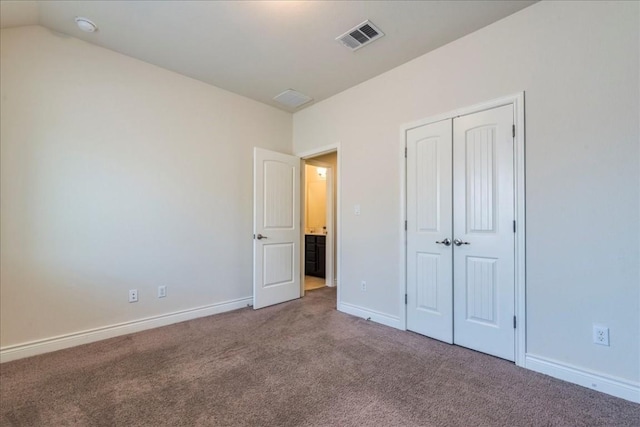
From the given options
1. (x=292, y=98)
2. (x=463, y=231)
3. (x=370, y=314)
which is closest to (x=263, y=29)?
(x=292, y=98)

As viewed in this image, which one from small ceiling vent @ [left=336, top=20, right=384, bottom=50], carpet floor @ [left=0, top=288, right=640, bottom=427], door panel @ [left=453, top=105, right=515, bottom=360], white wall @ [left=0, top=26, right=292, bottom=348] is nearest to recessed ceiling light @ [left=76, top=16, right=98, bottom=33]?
white wall @ [left=0, top=26, right=292, bottom=348]

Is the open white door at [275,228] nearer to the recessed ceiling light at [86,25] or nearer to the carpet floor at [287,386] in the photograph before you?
the carpet floor at [287,386]

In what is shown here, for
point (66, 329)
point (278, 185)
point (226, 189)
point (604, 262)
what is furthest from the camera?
point (278, 185)

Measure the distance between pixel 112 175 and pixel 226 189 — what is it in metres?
1.19

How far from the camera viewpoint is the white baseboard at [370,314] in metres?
3.02

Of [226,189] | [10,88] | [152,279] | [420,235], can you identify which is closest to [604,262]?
[420,235]

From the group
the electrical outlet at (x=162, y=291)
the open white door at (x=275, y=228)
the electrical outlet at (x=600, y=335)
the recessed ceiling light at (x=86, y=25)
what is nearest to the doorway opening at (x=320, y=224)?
the open white door at (x=275, y=228)

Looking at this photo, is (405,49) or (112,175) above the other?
(405,49)

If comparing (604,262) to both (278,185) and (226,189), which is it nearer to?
(278,185)

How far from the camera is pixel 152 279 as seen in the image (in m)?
3.00

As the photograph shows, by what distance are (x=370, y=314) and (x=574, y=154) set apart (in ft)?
7.68

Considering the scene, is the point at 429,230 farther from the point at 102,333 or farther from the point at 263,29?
the point at 102,333

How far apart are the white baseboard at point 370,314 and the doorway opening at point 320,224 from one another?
0.92 m

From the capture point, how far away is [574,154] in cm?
198
